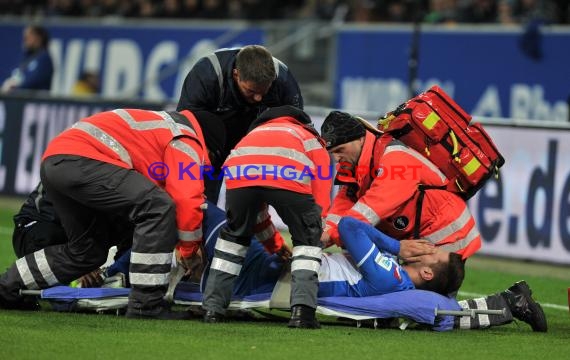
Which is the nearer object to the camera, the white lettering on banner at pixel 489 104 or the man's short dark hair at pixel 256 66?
the man's short dark hair at pixel 256 66

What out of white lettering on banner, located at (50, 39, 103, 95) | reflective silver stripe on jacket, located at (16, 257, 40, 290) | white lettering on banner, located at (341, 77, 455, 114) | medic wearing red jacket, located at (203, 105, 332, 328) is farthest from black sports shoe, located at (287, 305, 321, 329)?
white lettering on banner, located at (50, 39, 103, 95)

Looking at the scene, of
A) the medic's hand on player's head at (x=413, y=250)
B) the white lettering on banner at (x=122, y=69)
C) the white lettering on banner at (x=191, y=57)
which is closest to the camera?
the medic's hand on player's head at (x=413, y=250)

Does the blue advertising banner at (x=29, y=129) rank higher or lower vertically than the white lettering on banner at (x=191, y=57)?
lower

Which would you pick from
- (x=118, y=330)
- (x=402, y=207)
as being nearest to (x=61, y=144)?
(x=118, y=330)

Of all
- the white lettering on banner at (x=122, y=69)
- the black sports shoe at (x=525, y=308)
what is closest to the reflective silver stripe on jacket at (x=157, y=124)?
the black sports shoe at (x=525, y=308)

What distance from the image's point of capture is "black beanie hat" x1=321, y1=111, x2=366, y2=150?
26.0 feet

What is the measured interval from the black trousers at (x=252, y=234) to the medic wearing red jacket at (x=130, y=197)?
8.0 inches

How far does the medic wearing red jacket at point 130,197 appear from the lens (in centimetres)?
720

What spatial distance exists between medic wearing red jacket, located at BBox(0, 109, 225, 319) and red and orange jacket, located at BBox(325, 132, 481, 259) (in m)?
1.17

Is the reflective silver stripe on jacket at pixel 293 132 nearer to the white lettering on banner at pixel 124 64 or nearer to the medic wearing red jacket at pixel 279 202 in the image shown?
the medic wearing red jacket at pixel 279 202

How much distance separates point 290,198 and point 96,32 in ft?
48.4

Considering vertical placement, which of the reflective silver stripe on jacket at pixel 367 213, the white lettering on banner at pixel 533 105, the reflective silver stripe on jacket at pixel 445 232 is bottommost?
the reflective silver stripe on jacket at pixel 445 232

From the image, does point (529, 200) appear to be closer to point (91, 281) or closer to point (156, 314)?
point (91, 281)

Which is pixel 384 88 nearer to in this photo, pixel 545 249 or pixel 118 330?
pixel 545 249
